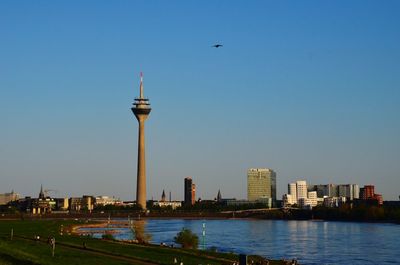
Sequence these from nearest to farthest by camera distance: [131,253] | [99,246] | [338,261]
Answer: [131,253]
[99,246]
[338,261]

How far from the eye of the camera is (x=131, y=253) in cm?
6494

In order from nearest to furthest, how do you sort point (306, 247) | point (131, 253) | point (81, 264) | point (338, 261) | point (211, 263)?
point (81, 264) < point (211, 263) < point (131, 253) < point (338, 261) < point (306, 247)

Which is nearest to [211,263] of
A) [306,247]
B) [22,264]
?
[22,264]

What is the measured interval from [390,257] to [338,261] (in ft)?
36.4

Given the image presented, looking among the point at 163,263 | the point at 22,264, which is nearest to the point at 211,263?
the point at 163,263

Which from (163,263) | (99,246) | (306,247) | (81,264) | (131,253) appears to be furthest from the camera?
(306,247)

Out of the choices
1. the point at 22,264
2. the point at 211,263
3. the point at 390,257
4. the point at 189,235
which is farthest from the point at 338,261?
the point at 22,264

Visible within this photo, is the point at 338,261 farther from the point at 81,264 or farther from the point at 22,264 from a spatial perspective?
the point at 22,264

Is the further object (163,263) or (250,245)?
(250,245)

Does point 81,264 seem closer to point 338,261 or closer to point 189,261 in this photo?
point 189,261

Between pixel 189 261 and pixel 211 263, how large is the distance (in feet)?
7.81

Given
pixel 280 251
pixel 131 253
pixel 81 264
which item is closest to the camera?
pixel 81 264

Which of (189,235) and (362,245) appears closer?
(189,235)

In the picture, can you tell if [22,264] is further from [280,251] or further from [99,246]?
[280,251]
